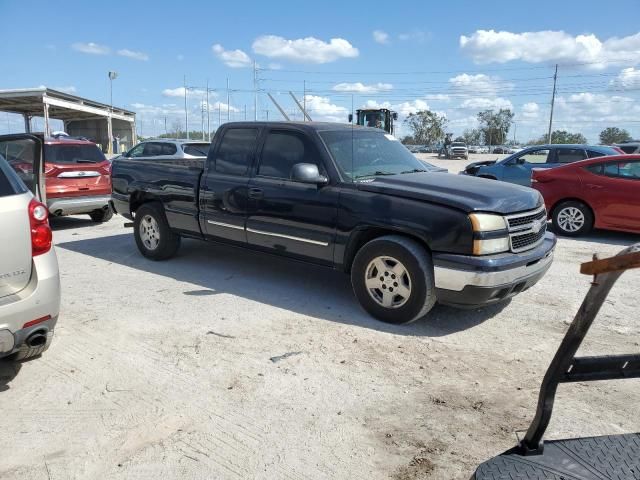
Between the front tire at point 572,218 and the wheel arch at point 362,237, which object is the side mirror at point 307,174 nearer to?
the wheel arch at point 362,237

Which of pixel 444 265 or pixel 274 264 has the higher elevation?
pixel 444 265

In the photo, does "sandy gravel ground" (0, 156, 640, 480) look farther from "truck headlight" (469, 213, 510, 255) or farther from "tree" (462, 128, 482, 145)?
"tree" (462, 128, 482, 145)

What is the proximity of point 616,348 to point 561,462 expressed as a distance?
9.38 ft

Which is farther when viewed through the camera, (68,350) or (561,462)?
(68,350)

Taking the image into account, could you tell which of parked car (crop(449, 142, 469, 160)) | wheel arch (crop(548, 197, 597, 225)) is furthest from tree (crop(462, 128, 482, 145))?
wheel arch (crop(548, 197, 597, 225))

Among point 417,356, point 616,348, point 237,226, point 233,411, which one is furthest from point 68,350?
point 616,348

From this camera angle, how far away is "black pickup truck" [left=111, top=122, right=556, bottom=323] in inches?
172

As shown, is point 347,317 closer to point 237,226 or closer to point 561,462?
point 237,226

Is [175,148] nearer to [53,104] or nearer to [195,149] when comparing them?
[195,149]

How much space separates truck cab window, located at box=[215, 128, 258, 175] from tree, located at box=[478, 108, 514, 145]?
95166 mm

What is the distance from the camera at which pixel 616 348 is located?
4324 millimetres

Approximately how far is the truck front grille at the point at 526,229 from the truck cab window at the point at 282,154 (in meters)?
2.01

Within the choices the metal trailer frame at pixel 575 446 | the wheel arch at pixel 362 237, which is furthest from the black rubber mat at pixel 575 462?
the wheel arch at pixel 362 237

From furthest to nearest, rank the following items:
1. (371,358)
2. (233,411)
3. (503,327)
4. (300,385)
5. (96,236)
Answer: (96,236)
(503,327)
(371,358)
(300,385)
(233,411)
